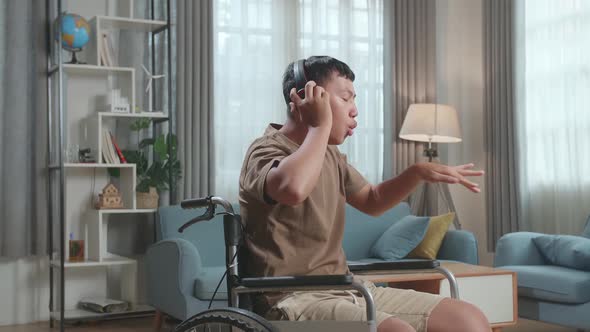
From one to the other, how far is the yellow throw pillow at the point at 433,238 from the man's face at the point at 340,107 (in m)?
2.86

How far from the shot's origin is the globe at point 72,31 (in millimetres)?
4449

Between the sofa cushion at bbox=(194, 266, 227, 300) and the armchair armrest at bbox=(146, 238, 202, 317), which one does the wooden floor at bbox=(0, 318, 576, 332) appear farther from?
the sofa cushion at bbox=(194, 266, 227, 300)

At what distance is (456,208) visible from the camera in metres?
5.86

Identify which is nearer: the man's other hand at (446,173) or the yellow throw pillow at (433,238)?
the man's other hand at (446,173)

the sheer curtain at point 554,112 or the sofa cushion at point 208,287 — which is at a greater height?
the sheer curtain at point 554,112

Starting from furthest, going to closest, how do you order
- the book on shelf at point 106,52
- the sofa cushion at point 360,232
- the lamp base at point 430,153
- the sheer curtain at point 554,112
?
the lamp base at point 430,153 < the sheer curtain at point 554,112 < the sofa cushion at point 360,232 < the book on shelf at point 106,52

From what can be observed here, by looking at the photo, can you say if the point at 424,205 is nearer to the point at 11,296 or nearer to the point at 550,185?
the point at 550,185

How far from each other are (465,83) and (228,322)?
181 inches

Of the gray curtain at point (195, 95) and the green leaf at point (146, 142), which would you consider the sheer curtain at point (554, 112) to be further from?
the green leaf at point (146, 142)

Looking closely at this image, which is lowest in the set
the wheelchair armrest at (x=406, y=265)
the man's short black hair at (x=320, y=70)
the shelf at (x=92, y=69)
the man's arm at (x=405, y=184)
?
the wheelchair armrest at (x=406, y=265)

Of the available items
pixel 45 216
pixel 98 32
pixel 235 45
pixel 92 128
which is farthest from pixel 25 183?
pixel 235 45

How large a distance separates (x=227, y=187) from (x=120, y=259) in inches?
34.5

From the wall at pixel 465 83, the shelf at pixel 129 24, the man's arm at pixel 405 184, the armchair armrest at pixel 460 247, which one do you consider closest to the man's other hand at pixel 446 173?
the man's arm at pixel 405 184

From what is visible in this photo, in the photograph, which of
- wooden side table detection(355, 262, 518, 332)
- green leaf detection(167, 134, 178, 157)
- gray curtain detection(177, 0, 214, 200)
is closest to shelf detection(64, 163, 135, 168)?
green leaf detection(167, 134, 178, 157)
